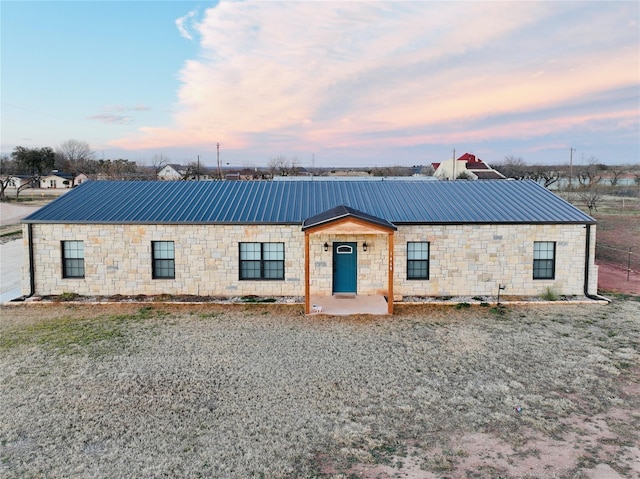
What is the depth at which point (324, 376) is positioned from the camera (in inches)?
393

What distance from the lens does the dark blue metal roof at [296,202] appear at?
53.7ft

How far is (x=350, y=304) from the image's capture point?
15.4 meters

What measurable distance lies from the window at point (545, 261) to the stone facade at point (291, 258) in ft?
0.75

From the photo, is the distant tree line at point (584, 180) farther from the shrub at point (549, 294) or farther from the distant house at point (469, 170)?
the shrub at point (549, 294)

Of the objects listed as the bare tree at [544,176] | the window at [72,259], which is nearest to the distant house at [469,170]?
the bare tree at [544,176]

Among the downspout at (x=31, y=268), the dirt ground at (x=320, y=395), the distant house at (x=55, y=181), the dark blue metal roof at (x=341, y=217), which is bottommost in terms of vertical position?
the dirt ground at (x=320, y=395)

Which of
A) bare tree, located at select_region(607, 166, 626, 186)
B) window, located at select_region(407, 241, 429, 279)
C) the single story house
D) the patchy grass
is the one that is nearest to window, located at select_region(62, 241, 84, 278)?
the single story house

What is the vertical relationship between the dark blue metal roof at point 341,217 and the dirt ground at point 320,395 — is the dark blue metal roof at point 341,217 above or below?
above

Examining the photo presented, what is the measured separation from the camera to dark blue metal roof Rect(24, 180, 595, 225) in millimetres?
16359

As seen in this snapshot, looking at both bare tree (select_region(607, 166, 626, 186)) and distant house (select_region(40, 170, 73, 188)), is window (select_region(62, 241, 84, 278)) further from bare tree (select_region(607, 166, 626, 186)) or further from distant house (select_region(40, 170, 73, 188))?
distant house (select_region(40, 170, 73, 188))

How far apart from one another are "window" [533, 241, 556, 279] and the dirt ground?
97.9 inches

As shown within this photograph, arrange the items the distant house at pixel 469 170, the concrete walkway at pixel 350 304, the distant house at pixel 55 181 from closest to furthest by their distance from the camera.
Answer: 1. the concrete walkway at pixel 350 304
2. the distant house at pixel 469 170
3. the distant house at pixel 55 181

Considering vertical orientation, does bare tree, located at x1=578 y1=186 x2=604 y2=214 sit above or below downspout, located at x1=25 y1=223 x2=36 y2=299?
above

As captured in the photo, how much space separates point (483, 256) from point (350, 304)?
16.8 ft
